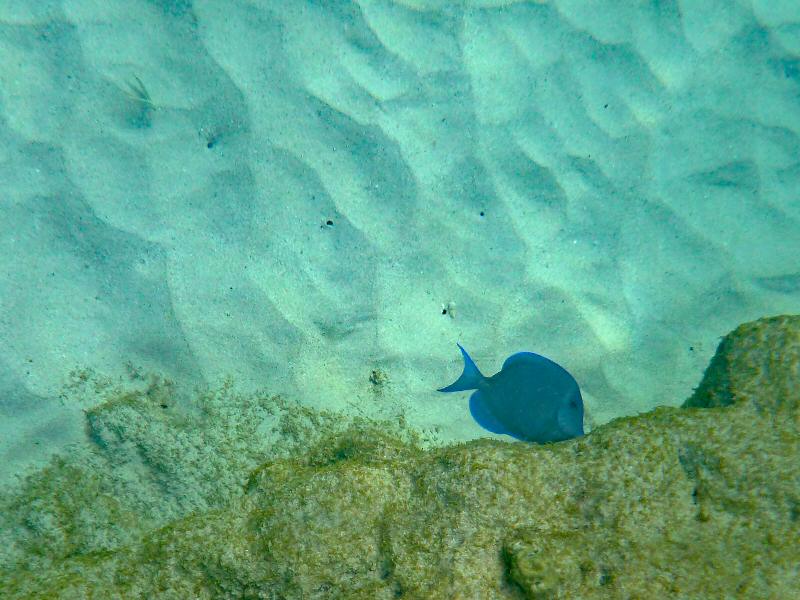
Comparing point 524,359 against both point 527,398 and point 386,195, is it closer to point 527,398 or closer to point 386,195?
point 527,398

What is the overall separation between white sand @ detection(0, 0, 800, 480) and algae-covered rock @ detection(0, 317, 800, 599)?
2.92ft

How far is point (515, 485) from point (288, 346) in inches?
59.5

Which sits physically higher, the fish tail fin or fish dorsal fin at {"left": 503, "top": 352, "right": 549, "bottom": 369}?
the fish tail fin

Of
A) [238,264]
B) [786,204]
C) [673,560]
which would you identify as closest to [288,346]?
[238,264]

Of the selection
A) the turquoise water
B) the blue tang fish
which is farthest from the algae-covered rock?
the turquoise water

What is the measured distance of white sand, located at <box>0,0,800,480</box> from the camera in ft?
9.58

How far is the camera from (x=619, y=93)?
12.0 ft

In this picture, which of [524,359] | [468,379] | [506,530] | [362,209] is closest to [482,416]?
[468,379]

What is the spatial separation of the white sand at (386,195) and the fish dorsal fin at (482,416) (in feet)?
0.24

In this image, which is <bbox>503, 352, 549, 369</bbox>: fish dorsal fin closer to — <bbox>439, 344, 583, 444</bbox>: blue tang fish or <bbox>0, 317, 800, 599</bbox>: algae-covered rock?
<bbox>439, 344, 583, 444</bbox>: blue tang fish

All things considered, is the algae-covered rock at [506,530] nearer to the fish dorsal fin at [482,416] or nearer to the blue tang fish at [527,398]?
the blue tang fish at [527,398]

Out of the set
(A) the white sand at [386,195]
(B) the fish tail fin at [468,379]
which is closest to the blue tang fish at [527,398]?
(B) the fish tail fin at [468,379]

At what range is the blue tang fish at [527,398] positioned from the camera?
9.16ft

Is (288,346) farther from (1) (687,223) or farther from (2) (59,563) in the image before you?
(1) (687,223)
